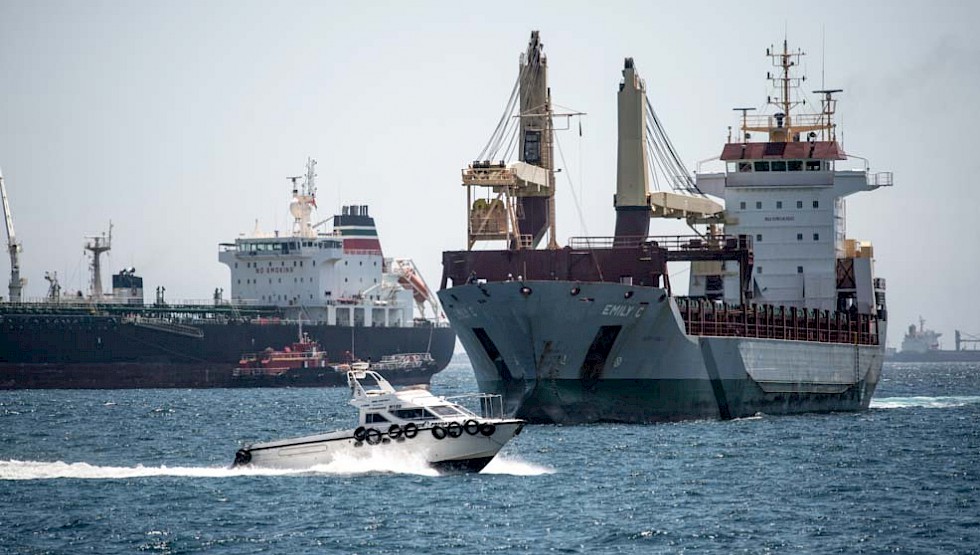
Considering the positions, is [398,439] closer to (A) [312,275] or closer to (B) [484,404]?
(B) [484,404]

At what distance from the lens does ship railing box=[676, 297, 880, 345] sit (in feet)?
189

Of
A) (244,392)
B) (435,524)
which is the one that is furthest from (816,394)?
(244,392)

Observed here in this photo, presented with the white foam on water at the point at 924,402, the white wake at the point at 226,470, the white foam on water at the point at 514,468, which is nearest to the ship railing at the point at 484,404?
the white foam on water at the point at 514,468

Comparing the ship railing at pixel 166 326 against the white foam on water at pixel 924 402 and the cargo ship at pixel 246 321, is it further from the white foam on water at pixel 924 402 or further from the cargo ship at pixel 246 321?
the white foam on water at pixel 924 402

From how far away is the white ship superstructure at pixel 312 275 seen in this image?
377 ft

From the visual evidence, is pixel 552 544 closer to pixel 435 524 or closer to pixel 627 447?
pixel 435 524

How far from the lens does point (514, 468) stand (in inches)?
1548

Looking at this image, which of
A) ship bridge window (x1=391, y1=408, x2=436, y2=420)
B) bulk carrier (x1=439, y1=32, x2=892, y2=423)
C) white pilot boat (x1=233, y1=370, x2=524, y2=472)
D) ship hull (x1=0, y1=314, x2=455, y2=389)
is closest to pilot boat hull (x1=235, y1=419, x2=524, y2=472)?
white pilot boat (x1=233, y1=370, x2=524, y2=472)

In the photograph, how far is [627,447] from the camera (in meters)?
45.6

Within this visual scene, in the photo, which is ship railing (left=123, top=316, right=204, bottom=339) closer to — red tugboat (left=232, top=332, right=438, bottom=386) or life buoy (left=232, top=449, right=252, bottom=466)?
red tugboat (left=232, top=332, right=438, bottom=386)

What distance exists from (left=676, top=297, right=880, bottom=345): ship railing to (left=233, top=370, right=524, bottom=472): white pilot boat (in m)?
20.1

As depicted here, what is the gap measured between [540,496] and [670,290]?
21.7 metres

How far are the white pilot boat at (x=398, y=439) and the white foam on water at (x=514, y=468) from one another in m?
1.21

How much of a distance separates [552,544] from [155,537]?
24.7 feet
